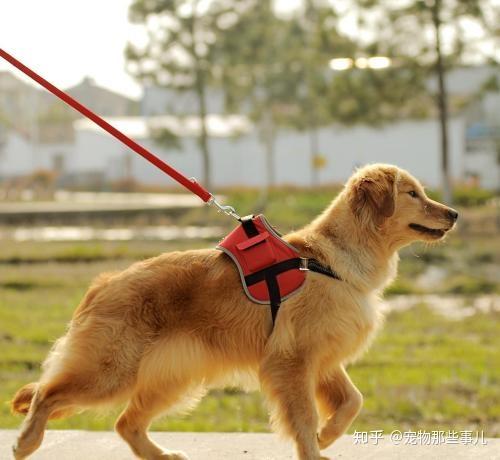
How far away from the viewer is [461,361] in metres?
10.6

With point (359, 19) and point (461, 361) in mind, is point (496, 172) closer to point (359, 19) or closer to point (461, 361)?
point (359, 19)

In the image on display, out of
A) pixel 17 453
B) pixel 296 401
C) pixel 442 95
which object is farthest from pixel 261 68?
pixel 17 453

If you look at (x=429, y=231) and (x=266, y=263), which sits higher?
(x=429, y=231)

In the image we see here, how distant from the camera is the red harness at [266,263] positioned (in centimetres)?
556

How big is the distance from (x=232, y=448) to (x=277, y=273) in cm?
138

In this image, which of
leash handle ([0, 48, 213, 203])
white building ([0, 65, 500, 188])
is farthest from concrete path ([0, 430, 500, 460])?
white building ([0, 65, 500, 188])

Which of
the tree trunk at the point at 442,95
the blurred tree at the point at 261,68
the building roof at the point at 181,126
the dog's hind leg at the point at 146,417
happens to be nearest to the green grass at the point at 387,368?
the dog's hind leg at the point at 146,417

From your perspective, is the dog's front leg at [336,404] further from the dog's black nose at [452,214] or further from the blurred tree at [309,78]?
the blurred tree at [309,78]

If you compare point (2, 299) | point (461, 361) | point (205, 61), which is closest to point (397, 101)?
point (205, 61)

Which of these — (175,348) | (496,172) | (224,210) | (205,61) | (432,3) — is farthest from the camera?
(496,172)

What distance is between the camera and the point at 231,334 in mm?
5539

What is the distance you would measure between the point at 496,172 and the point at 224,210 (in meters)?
46.7

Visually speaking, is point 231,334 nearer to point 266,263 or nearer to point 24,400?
point 266,263

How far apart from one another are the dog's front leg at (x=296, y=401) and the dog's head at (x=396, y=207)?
1.02m
